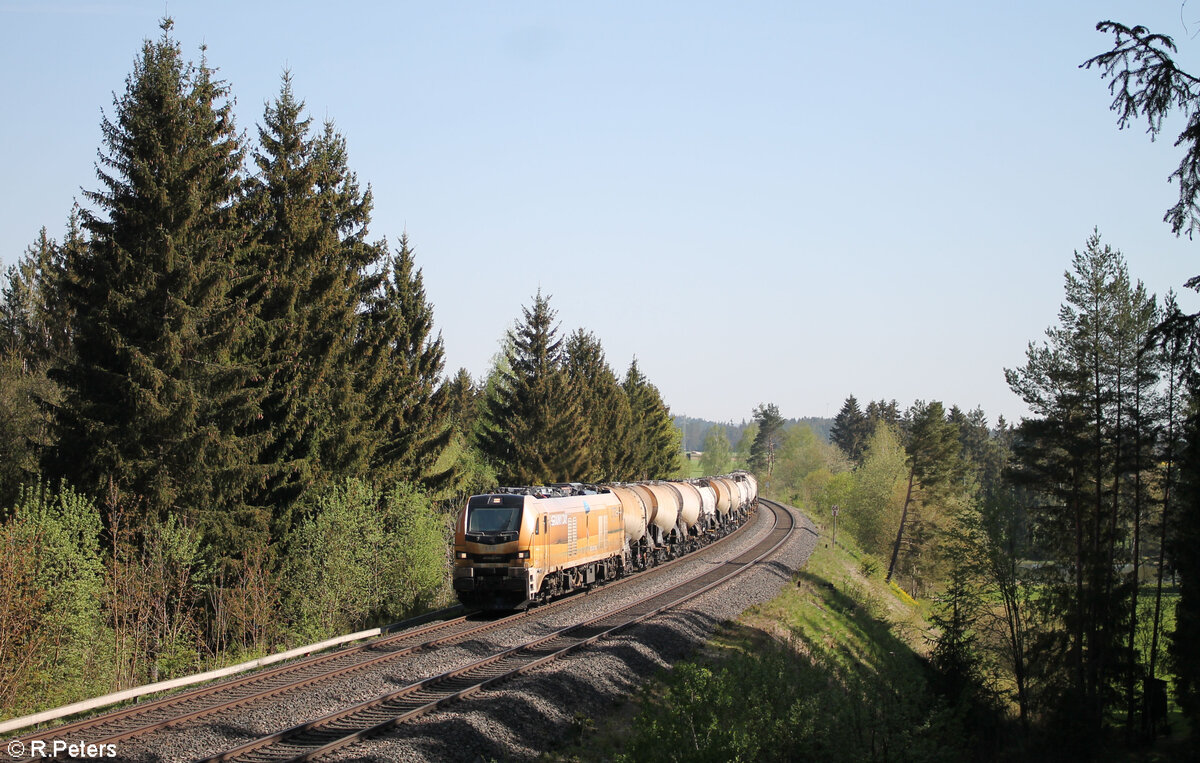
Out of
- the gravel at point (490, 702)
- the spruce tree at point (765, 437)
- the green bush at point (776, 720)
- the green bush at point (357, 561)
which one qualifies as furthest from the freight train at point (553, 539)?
the spruce tree at point (765, 437)

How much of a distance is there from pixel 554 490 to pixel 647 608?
186 inches

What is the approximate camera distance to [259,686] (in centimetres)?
1455

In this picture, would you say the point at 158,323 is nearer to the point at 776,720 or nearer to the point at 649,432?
the point at 776,720

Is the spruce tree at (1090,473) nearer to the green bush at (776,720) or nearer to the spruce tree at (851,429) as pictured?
the green bush at (776,720)

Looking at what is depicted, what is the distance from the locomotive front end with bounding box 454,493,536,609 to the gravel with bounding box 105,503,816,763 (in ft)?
3.72

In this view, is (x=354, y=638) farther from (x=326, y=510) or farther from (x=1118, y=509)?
(x=1118, y=509)

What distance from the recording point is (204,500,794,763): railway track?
443 inches

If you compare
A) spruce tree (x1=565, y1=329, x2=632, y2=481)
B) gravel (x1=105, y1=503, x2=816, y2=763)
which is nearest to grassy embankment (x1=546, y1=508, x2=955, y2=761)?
gravel (x1=105, y1=503, x2=816, y2=763)

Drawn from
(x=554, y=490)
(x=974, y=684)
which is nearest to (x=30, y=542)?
(x=554, y=490)

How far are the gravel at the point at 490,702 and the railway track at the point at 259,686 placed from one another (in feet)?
0.97

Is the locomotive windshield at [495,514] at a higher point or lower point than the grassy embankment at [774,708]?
higher

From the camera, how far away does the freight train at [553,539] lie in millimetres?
22250

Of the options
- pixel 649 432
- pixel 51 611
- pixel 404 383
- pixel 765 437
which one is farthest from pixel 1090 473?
pixel 765 437

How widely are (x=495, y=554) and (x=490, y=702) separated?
876cm
